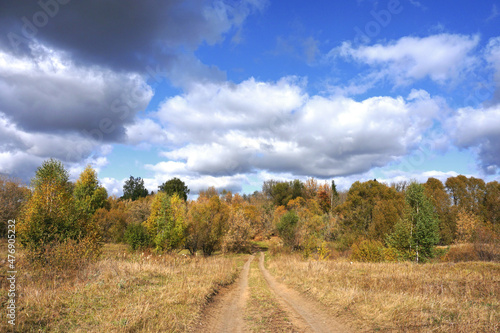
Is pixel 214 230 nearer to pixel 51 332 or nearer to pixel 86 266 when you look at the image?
pixel 86 266

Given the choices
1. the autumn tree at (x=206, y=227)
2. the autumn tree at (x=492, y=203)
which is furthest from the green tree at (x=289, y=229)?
the autumn tree at (x=492, y=203)

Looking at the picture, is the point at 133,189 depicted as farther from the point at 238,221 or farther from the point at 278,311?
the point at 278,311

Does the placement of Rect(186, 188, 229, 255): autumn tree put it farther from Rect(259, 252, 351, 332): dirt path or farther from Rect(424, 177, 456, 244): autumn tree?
Rect(424, 177, 456, 244): autumn tree

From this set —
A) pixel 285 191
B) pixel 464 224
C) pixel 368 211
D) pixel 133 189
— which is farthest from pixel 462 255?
pixel 133 189

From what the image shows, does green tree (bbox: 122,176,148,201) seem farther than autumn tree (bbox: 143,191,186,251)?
Yes

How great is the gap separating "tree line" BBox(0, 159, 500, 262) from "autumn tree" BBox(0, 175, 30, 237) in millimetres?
117

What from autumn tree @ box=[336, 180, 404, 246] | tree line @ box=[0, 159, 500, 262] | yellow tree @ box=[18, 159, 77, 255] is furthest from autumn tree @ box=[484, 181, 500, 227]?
yellow tree @ box=[18, 159, 77, 255]

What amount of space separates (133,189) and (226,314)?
96342 millimetres

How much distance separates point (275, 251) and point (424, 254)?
20.5 m

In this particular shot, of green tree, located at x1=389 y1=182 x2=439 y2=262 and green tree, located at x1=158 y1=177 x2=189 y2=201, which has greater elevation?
green tree, located at x1=158 y1=177 x2=189 y2=201

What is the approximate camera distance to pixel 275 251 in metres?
42.5

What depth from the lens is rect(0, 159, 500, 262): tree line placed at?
61.2ft

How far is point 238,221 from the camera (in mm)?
48906

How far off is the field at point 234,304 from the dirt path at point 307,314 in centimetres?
4
